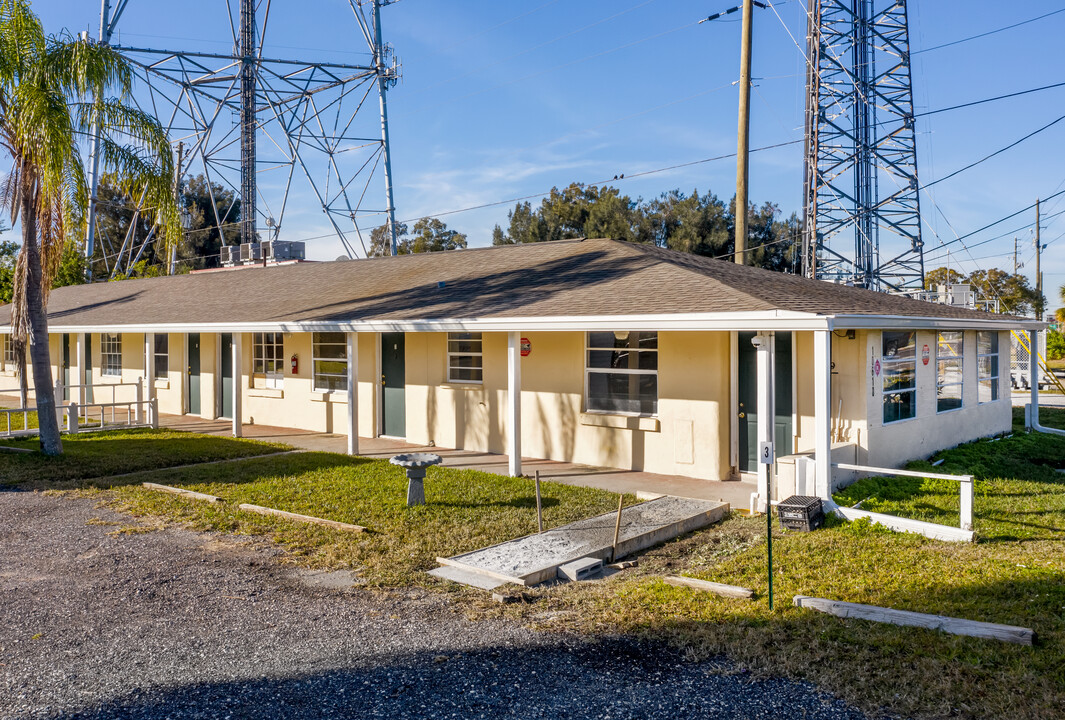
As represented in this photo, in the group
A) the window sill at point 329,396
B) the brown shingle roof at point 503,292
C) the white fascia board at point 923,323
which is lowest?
the window sill at point 329,396

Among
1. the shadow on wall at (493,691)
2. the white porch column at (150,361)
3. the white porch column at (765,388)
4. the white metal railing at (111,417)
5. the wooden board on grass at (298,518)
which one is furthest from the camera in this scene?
the white porch column at (150,361)

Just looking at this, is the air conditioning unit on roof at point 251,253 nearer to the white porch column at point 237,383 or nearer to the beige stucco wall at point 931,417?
the white porch column at point 237,383

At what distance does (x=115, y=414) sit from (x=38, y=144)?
339 inches

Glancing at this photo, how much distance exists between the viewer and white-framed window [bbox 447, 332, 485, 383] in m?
13.8

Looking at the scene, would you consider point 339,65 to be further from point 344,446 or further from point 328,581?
point 328,581

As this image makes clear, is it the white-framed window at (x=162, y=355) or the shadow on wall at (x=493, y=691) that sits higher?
the white-framed window at (x=162, y=355)

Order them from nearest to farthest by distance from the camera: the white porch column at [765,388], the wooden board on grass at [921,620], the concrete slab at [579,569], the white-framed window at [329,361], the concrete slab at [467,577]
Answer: the wooden board on grass at [921,620]
the concrete slab at [467,577]
the concrete slab at [579,569]
the white porch column at [765,388]
the white-framed window at [329,361]

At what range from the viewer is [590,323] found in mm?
10266

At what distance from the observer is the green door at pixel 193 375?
19.7m

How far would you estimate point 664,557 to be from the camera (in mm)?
7699

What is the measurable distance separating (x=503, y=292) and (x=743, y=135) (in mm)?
6990

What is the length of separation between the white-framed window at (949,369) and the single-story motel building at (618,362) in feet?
0.16

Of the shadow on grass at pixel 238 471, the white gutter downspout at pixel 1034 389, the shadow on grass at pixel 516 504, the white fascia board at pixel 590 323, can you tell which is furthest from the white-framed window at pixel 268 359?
the white gutter downspout at pixel 1034 389

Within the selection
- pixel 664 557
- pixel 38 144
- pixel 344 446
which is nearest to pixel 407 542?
pixel 664 557
